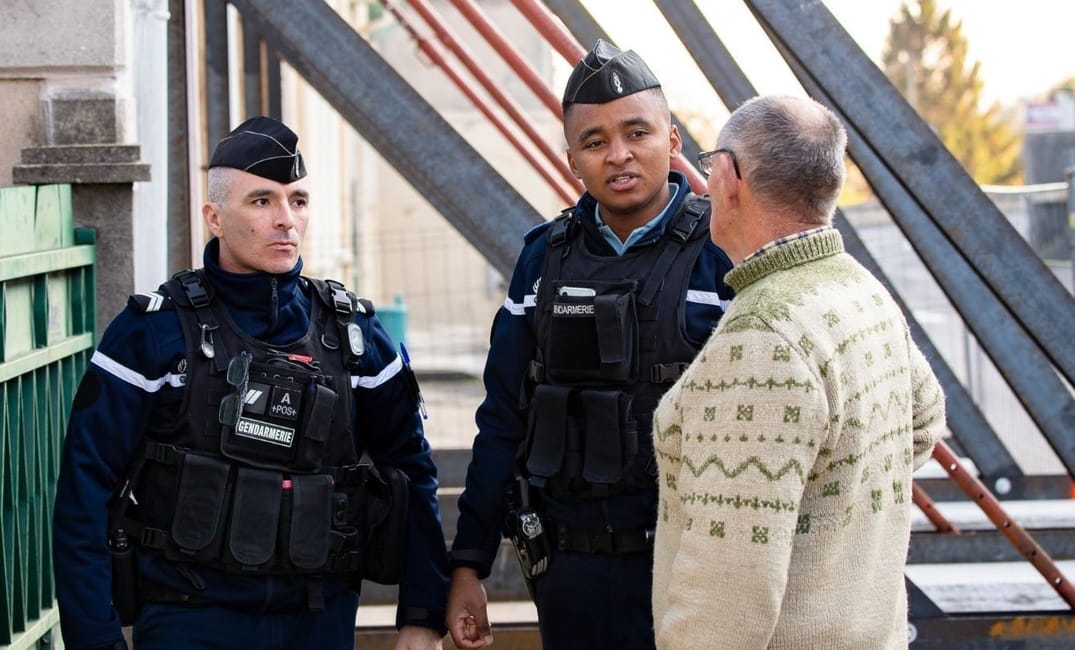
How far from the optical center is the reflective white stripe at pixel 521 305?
11.3 feet

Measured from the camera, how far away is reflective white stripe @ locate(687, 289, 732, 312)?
3.24 metres

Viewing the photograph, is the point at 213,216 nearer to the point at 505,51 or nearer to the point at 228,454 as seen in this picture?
the point at 228,454

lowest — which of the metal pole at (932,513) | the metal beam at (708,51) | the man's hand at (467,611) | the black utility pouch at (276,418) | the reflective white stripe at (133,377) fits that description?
the metal pole at (932,513)

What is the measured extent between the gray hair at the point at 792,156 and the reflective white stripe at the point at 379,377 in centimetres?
122

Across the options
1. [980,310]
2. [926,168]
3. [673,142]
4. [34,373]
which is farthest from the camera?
[980,310]

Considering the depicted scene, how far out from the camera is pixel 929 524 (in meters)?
6.26

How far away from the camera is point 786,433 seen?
224 cm

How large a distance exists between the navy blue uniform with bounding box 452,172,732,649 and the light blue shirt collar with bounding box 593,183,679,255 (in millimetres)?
12

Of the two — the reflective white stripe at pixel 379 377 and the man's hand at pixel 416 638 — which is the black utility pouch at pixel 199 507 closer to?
the reflective white stripe at pixel 379 377

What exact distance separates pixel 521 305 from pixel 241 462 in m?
0.76

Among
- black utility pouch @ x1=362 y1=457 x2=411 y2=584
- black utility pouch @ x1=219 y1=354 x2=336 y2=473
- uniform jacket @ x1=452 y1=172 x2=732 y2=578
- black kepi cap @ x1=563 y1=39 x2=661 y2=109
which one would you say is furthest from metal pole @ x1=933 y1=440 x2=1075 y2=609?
black utility pouch @ x1=219 y1=354 x2=336 y2=473

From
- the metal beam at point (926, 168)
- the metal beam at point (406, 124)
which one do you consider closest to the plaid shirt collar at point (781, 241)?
the metal beam at point (926, 168)

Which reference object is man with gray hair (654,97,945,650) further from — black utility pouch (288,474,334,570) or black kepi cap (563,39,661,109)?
black utility pouch (288,474,334,570)

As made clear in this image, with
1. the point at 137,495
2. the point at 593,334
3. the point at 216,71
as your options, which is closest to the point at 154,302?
the point at 137,495
